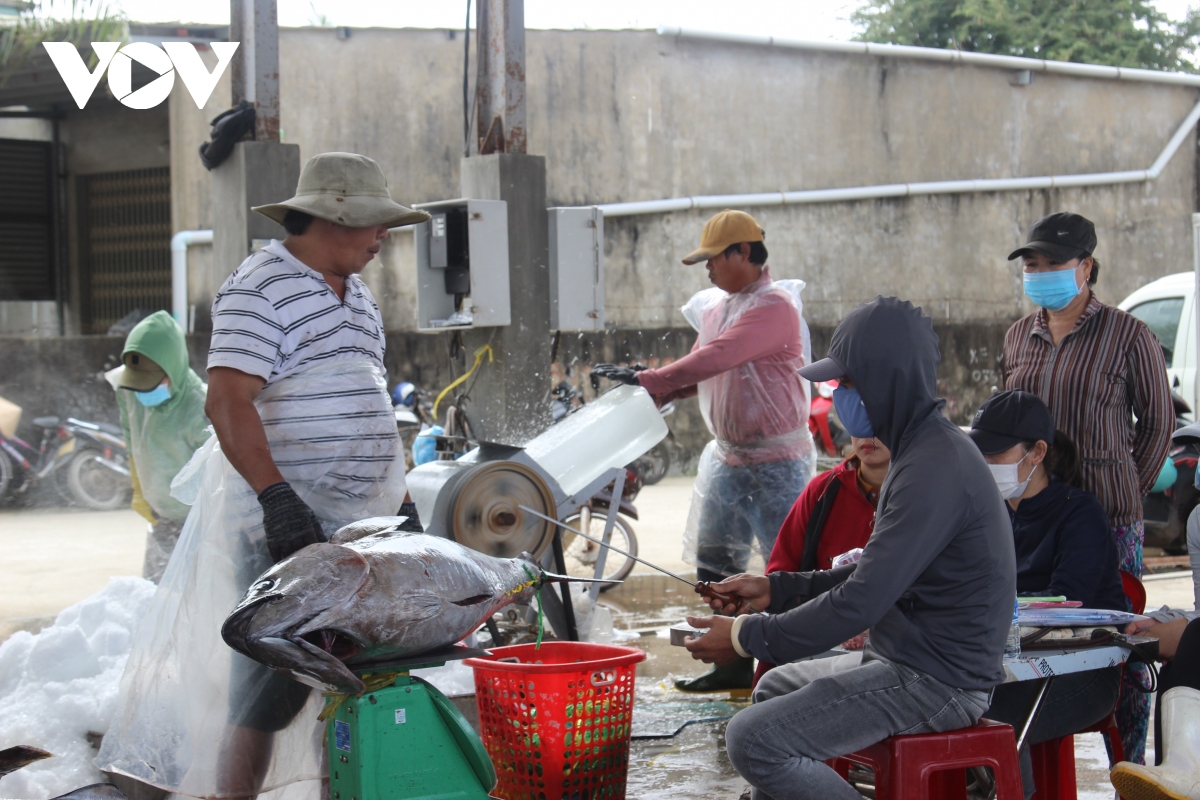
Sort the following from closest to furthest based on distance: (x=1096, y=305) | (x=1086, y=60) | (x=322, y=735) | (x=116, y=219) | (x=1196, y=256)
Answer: (x=322, y=735) → (x=1096, y=305) → (x=1196, y=256) → (x=116, y=219) → (x=1086, y=60)

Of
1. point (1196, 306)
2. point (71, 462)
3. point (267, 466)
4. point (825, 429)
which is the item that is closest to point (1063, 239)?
point (267, 466)

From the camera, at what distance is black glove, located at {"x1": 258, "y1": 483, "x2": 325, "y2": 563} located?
2.73 metres

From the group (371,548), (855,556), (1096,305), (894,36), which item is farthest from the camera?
(894,36)

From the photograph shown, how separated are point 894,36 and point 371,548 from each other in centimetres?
2050

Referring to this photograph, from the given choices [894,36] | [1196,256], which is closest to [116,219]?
[1196,256]

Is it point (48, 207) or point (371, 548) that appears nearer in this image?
point (371, 548)

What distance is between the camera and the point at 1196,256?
7.39 meters

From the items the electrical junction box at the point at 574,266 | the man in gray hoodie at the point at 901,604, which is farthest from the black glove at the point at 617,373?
the man in gray hoodie at the point at 901,604

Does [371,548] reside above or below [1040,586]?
above

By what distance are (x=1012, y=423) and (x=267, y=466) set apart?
204 centimetres

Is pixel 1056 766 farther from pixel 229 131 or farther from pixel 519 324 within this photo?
pixel 229 131

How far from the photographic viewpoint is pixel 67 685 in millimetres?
4066

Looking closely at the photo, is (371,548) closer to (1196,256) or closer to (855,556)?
(855,556)

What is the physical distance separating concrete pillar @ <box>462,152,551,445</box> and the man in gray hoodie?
335 cm
